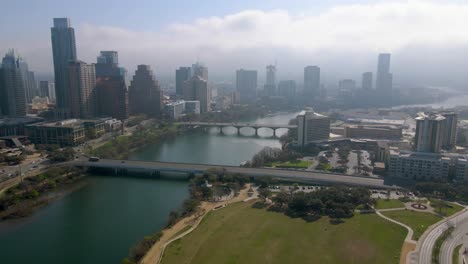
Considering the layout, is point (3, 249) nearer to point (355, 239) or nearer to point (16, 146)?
point (355, 239)

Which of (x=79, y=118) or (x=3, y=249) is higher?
(x=79, y=118)

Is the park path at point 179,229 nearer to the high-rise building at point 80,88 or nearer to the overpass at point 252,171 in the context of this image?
the overpass at point 252,171

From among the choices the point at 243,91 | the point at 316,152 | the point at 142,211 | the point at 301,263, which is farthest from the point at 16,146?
the point at 243,91

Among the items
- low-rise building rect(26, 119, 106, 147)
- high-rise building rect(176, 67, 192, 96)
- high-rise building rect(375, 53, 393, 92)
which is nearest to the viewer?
low-rise building rect(26, 119, 106, 147)

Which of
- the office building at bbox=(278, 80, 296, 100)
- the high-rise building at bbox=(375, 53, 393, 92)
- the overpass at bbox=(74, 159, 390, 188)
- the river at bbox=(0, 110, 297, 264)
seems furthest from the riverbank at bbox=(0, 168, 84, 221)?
the high-rise building at bbox=(375, 53, 393, 92)

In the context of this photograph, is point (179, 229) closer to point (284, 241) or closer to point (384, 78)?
point (284, 241)

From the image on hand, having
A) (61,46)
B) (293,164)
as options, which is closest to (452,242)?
(293,164)

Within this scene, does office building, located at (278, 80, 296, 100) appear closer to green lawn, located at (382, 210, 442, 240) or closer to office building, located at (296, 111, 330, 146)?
office building, located at (296, 111, 330, 146)
